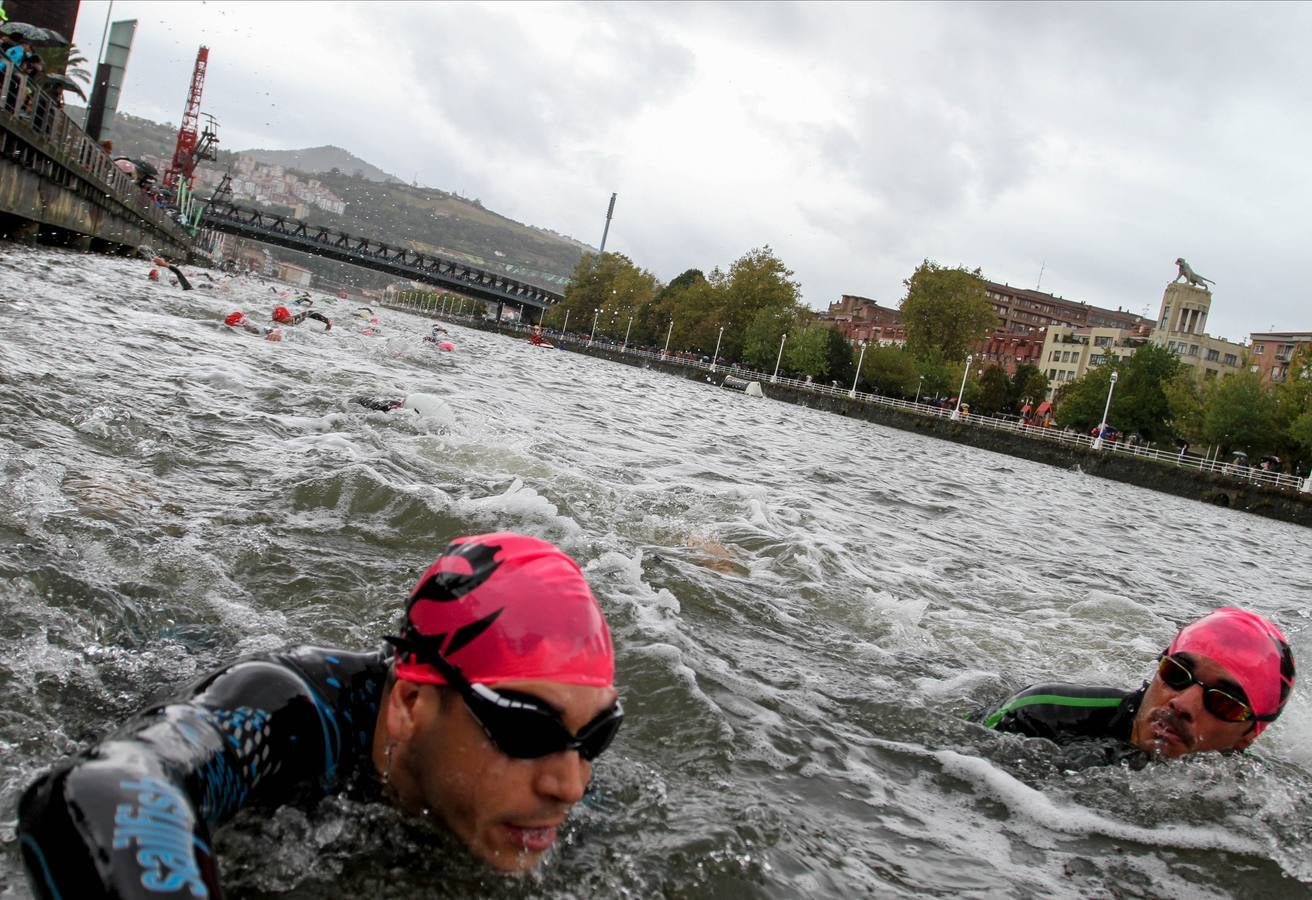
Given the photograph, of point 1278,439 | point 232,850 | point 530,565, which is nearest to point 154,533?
point 232,850

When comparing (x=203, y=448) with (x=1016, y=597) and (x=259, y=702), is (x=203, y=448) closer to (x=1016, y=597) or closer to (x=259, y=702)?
(x=259, y=702)

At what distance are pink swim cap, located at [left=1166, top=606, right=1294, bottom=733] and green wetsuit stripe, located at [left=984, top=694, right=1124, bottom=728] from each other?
1.28 feet

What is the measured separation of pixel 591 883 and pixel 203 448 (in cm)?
552

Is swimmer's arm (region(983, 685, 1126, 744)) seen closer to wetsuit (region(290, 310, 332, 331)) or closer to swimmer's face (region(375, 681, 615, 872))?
swimmer's face (region(375, 681, 615, 872))

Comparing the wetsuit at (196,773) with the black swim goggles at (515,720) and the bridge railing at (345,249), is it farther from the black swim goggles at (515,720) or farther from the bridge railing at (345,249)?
the bridge railing at (345,249)

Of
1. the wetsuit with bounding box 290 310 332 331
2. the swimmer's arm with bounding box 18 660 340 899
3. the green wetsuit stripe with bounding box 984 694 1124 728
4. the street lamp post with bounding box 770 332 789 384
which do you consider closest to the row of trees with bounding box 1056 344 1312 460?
the street lamp post with bounding box 770 332 789 384

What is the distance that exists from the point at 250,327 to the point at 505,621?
1883cm

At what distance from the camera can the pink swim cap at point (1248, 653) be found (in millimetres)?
3980

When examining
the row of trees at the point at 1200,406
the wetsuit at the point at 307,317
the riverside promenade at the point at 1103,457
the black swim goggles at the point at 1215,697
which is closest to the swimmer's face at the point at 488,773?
the black swim goggles at the point at 1215,697

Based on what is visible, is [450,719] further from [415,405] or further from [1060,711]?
[415,405]

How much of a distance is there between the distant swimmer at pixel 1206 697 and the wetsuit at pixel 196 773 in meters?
3.08

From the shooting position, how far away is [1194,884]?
331cm

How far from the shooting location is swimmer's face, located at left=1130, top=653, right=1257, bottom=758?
3.98m

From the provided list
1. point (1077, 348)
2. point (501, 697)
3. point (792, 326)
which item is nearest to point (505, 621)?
point (501, 697)
